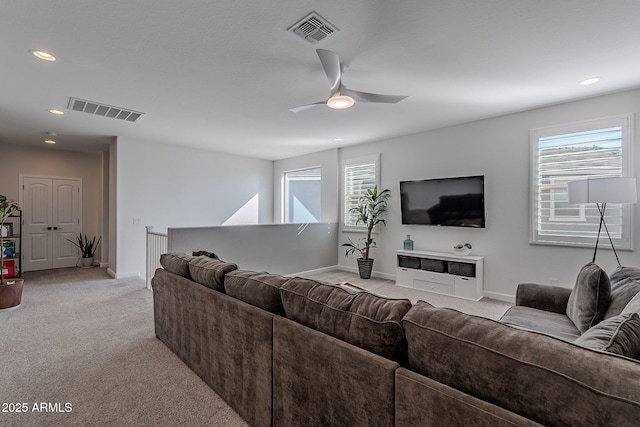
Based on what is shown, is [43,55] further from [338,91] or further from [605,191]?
[605,191]

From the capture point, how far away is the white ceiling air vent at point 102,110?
367cm

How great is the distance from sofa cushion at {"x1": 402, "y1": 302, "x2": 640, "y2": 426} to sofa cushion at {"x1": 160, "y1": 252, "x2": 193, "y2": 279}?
75.4 inches

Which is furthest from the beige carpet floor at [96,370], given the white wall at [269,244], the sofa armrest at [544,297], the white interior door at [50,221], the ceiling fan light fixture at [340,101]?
the white interior door at [50,221]

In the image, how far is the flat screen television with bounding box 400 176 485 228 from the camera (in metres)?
4.36

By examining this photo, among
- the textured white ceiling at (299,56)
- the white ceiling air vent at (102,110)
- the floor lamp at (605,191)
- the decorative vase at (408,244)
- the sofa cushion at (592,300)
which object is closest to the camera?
the sofa cushion at (592,300)

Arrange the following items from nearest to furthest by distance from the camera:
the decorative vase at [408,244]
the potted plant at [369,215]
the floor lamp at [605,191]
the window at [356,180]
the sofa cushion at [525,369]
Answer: the sofa cushion at [525,369] < the floor lamp at [605,191] < the decorative vase at [408,244] < the potted plant at [369,215] < the window at [356,180]

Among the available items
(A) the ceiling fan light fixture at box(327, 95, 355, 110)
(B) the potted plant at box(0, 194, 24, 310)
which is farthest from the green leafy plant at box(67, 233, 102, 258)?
(A) the ceiling fan light fixture at box(327, 95, 355, 110)

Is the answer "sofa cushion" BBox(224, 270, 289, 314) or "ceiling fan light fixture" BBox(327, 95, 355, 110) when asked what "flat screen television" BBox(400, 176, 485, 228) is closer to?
"ceiling fan light fixture" BBox(327, 95, 355, 110)

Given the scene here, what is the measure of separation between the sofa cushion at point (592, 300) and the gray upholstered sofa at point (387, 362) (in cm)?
6

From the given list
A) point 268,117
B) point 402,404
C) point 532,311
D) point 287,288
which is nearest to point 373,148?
point 268,117

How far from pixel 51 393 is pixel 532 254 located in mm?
5004

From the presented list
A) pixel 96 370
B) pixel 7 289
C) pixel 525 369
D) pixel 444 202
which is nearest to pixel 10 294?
pixel 7 289

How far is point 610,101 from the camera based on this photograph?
3.40 metres

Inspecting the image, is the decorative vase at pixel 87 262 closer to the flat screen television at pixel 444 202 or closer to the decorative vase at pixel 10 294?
the decorative vase at pixel 10 294
